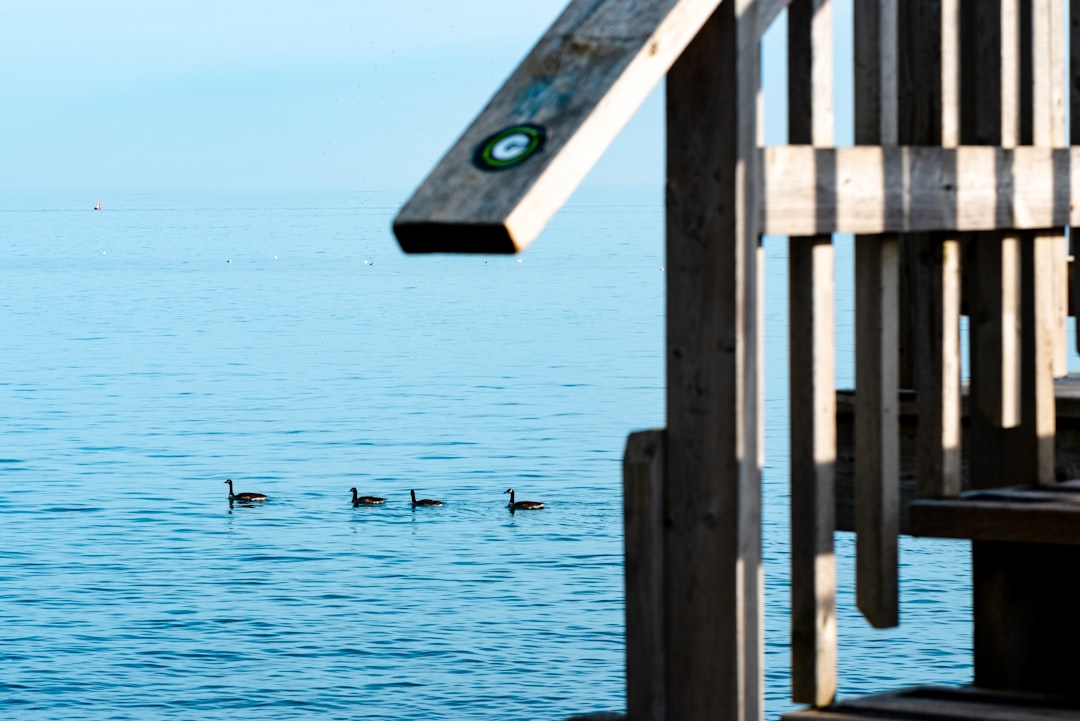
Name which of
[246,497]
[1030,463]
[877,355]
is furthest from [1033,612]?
[246,497]

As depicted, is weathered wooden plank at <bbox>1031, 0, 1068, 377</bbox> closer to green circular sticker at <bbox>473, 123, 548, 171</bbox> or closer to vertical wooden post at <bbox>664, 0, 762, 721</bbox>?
vertical wooden post at <bbox>664, 0, 762, 721</bbox>

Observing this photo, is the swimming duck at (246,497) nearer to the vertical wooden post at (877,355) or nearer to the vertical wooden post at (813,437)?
the vertical wooden post at (877,355)

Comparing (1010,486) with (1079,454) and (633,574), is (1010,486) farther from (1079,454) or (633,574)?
(633,574)

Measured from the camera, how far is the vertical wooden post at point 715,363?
3.77 m

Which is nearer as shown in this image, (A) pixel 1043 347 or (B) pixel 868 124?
(B) pixel 868 124

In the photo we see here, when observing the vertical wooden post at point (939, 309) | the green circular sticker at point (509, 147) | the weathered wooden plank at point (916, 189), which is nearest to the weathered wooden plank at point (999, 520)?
the vertical wooden post at point (939, 309)

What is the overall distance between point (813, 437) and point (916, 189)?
0.70m

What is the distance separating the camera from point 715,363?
3.77 metres

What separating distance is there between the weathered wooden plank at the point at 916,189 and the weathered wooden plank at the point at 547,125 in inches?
18.5

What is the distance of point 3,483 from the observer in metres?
47.1

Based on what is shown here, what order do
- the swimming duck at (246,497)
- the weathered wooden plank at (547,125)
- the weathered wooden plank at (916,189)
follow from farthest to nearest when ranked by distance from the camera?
the swimming duck at (246,497)
the weathered wooden plank at (916,189)
the weathered wooden plank at (547,125)

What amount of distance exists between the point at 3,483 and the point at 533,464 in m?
13.8

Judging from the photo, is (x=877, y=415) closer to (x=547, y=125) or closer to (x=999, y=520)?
(x=999, y=520)

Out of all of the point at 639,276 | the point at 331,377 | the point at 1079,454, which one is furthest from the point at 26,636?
the point at 639,276
